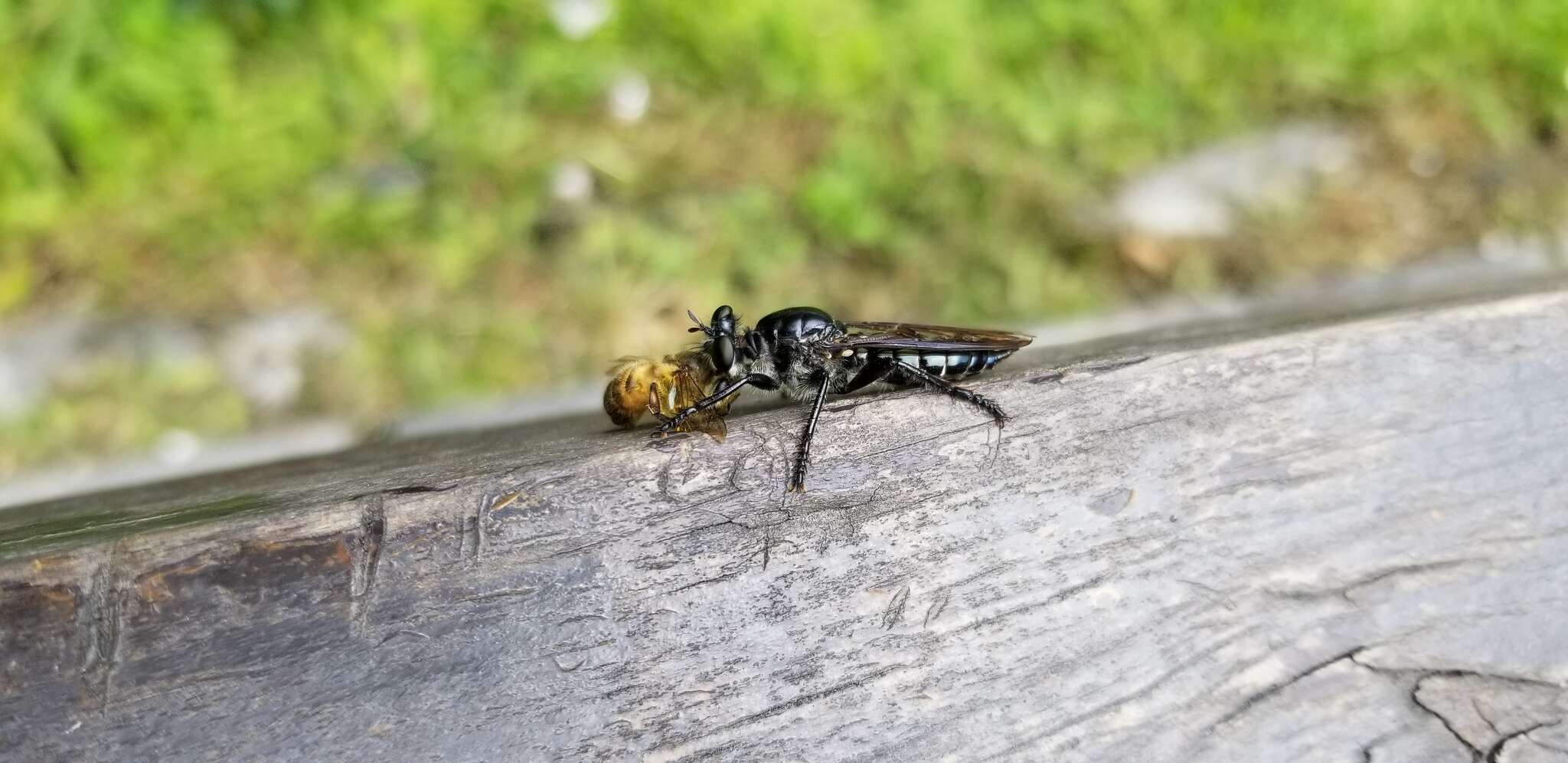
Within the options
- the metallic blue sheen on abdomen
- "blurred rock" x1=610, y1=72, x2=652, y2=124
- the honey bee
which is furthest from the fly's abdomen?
"blurred rock" x1=610, y1=72, x2=652, y2=124

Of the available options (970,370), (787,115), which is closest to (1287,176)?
(787,115)

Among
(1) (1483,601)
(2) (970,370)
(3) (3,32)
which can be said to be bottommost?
(1) (1483,601)

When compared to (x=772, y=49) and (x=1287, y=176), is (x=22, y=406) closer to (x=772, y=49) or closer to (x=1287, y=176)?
(x=772, y=49)

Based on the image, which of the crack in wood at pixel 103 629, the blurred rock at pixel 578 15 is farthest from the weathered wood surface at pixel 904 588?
the blurred rock at pixel 578 15

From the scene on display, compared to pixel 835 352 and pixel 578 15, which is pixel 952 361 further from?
pixel 578 15

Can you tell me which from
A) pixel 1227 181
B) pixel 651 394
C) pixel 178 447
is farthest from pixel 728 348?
pixel 1227 181

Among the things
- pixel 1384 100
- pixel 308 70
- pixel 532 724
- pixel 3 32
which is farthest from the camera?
pixel 1384 100

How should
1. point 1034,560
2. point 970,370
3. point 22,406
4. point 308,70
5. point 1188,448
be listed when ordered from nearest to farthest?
point 1034,560 < point 1188,448 < point 970,370 < point 22,406 < point 308,70

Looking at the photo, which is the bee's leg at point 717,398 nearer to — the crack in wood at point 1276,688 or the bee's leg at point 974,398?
the bee's leg at point 974,398
